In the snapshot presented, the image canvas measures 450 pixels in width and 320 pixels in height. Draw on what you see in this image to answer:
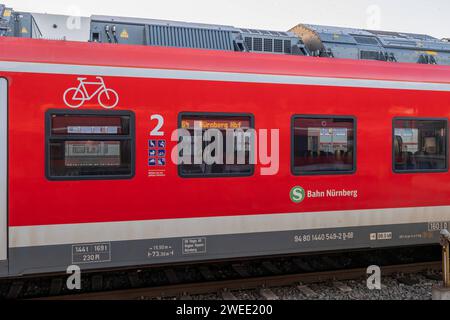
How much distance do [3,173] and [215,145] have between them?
222 cm

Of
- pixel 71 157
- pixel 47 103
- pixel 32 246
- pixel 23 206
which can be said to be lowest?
pixel 32 246

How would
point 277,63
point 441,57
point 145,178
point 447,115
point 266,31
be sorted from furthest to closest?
point 441,57 < point 266,31 < point 447,115 < point 277,63 < point 145,178

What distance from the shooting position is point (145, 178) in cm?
464

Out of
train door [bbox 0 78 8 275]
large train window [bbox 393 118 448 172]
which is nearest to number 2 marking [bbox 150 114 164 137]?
train door [bbox 0 78 8 275]

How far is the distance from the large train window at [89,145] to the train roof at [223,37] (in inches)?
50.6

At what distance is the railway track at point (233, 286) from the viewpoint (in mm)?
4926

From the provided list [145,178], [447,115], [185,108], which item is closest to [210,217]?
[145,178]

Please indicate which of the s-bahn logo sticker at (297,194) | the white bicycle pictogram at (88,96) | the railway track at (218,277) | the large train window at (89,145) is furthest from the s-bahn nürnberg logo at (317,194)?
the white bicycle pictogram at (88,96)

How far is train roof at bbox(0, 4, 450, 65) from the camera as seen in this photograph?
206 inches

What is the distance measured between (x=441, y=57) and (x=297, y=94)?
319cm

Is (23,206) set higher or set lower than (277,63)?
lower

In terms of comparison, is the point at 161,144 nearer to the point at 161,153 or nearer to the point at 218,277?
the point at 161,153

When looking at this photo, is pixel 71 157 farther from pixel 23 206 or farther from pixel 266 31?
pixel 266 31

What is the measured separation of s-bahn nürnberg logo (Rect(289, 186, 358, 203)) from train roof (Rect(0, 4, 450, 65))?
205cm
